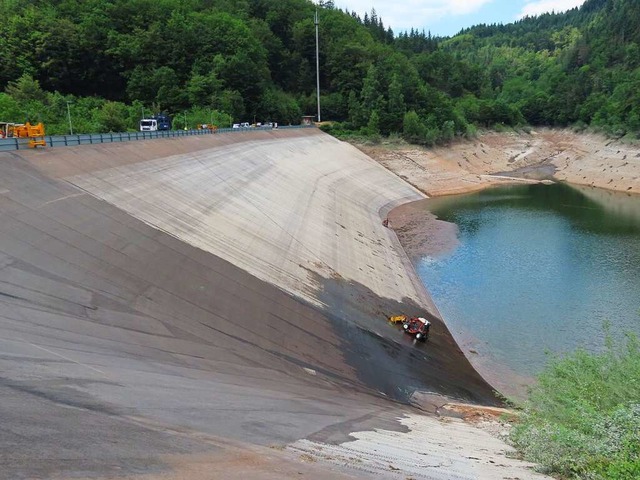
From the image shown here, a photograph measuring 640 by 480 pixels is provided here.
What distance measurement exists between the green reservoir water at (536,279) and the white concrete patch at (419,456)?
12688 millimetres

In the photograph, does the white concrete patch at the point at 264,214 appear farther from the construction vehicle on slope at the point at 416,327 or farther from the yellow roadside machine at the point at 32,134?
the construction vehicle on slope at the point at 416,327

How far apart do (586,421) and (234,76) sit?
83.5 m

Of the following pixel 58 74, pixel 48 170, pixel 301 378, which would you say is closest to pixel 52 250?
pixel 48 170

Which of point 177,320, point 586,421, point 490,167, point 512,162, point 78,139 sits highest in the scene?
point 78,139

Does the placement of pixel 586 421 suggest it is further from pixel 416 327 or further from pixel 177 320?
pixel 416 327

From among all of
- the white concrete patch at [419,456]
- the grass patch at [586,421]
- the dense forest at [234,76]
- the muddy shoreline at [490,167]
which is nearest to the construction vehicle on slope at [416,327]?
the grass patch at [586,421]

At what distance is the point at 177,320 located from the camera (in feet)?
52.9

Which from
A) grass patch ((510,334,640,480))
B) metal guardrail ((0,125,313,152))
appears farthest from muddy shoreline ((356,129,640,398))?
grass patch ((510,334,640,480))

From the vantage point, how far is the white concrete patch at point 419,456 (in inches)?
322

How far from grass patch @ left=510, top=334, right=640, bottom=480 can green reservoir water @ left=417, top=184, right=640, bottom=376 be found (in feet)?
31.7

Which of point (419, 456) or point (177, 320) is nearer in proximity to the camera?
point (419, 456)

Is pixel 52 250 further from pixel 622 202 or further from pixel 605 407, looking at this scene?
pixel 622 202

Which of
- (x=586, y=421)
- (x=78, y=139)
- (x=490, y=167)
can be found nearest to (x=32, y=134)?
(x=78, y=139)

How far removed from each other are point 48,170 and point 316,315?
13.7 meters
